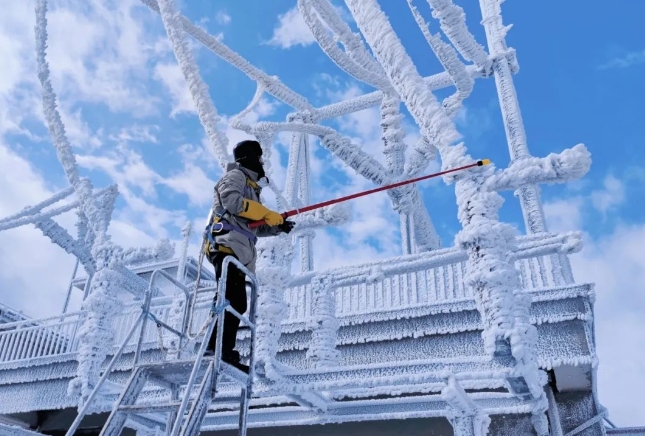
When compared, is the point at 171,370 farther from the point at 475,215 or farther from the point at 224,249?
the point at 475,215

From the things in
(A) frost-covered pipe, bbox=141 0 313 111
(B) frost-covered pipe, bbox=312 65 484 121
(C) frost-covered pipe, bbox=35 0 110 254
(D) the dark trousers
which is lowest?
(D) the dark trousers

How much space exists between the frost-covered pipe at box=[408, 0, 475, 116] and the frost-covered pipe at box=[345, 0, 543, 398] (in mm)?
2572

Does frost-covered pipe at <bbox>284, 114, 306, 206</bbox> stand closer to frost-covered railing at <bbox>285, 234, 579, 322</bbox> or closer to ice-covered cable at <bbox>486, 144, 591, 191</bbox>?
frost-covered railing at <bbox>285, 234, 579, 322</bbox>

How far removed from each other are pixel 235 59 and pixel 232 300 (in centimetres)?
701

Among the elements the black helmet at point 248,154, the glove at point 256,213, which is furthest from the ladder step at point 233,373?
the black helmet at point 248,154

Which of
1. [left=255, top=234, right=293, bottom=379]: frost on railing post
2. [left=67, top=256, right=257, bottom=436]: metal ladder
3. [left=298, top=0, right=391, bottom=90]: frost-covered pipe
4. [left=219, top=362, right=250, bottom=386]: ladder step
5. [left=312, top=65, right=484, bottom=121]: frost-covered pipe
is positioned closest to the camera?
[left=67, top=256, right=257, bottom=436]: metal ladder

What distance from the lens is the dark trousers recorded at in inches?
173

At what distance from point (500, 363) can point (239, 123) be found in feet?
18.3

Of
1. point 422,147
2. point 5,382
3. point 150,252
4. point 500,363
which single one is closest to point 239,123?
point 150,252

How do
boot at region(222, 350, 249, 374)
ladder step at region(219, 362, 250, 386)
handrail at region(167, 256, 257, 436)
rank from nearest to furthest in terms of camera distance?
handrail at region(167, 256, 257, 436)
ladder step at region(219, 362, 250, 386)
boot at region(222, 350, 249, 374)

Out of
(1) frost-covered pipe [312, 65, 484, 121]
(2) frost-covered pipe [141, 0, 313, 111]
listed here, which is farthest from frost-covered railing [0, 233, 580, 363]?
(1) frost-covered pipe [312, 65, 484, 121]

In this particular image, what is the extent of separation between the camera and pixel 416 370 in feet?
16.3

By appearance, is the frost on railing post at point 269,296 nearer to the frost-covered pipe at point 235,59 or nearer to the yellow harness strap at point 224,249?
the yellow harness strap at point 224,249

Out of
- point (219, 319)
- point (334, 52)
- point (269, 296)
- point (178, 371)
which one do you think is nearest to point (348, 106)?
point (334, 52)
